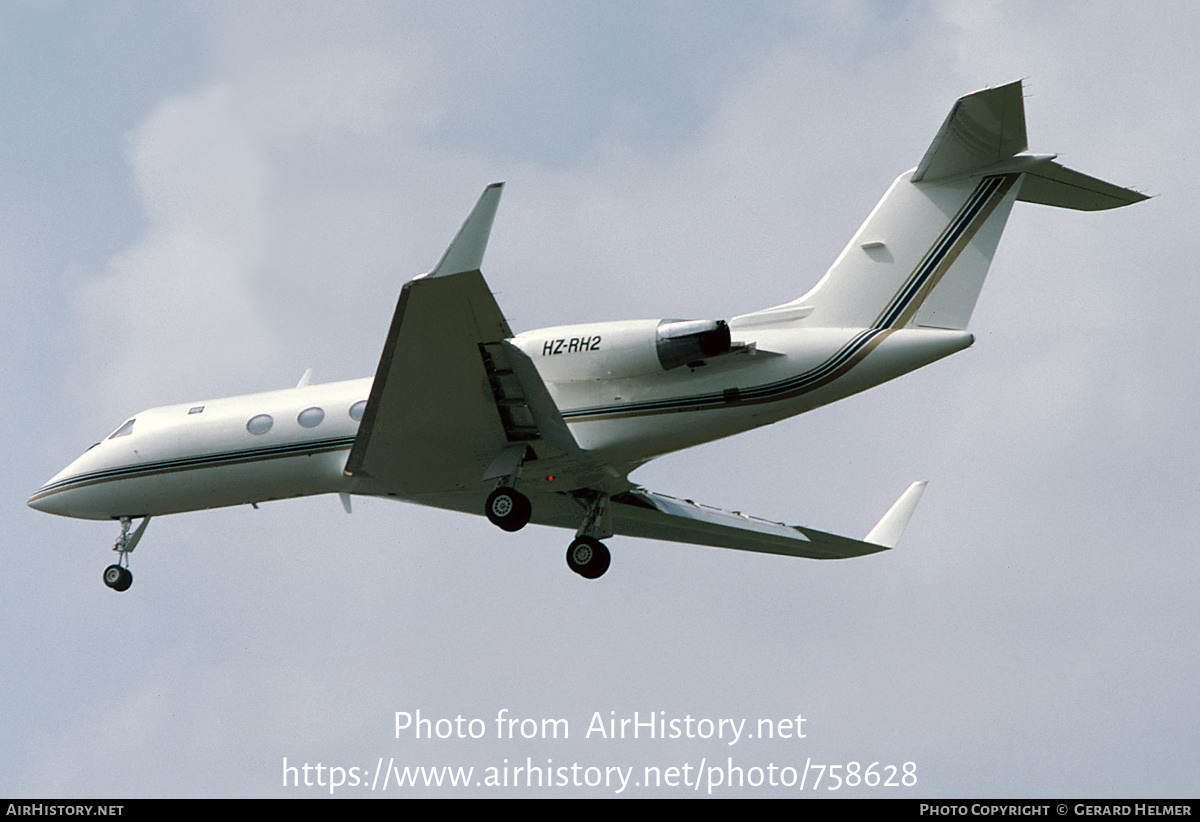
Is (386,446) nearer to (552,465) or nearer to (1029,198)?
(552,465)

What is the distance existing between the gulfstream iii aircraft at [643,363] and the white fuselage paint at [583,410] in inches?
1.0

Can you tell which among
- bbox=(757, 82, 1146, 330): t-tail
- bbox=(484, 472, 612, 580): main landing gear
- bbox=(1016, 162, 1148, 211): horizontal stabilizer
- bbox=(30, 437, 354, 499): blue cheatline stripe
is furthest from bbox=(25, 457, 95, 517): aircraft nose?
bbox=(1016, 162, 1148, 211): horizontal stabilizer

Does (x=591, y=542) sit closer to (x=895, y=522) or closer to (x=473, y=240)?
(x=895, y=522)

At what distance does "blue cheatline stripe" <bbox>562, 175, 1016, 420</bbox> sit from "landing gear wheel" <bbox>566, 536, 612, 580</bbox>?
3.20 m

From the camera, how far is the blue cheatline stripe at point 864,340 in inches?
767

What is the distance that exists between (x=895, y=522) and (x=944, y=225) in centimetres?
671

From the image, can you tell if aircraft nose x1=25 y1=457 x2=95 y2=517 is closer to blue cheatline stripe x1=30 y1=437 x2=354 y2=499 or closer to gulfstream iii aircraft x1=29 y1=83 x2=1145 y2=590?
blue cheatline stripe x1=30 y1=437 x2=354 y2=499

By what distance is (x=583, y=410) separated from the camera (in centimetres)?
2052

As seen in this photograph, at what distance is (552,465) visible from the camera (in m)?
21.0

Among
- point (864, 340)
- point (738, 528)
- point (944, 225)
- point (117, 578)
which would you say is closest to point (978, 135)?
point (944, 225)

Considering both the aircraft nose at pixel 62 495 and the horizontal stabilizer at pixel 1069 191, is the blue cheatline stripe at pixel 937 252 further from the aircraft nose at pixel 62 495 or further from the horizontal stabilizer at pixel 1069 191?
the aircraft nose at pixel 62 495

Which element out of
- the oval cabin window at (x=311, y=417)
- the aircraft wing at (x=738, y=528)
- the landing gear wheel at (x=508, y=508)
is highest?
the aircraft wing at (x=738, y=528)

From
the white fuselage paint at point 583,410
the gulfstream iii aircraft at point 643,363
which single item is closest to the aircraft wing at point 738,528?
the gulfstream iii aircraft at point 643,363

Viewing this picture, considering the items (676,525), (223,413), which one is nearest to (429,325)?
(223,413)
